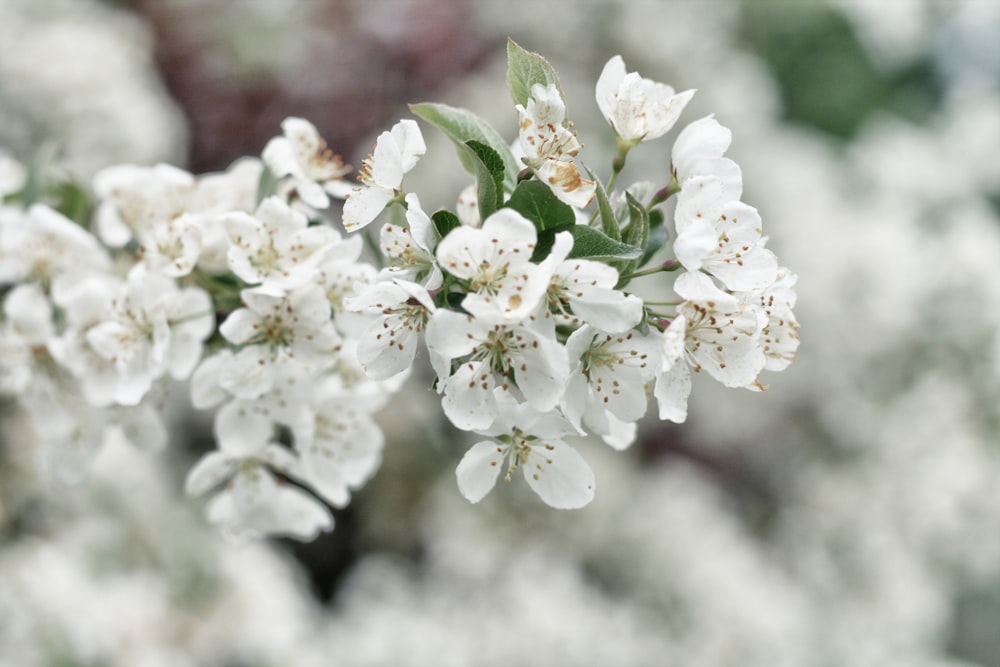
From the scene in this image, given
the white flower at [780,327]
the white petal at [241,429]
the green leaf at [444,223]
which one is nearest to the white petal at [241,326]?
the white petal at [241,429]

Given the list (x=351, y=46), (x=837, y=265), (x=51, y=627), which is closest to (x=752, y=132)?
(x=837, y=265)

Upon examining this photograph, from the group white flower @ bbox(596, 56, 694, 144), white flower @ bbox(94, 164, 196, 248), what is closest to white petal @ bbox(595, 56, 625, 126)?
white flower @ bbox(596, 56, 694, 144)

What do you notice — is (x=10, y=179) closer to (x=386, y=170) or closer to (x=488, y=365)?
(x=386, y=170)

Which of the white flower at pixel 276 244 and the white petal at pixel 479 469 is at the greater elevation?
the white flower at pixel 276 244

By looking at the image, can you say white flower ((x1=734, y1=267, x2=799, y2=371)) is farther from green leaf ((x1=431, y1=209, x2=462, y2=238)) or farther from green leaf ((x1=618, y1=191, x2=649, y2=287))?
green leaf ((x1=431, y1=209, x2=462, y2=238))

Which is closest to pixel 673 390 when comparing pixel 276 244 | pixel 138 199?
pixel 276 244

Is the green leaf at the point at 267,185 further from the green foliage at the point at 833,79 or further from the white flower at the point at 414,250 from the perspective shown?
the green foliage at the point at 833,79
